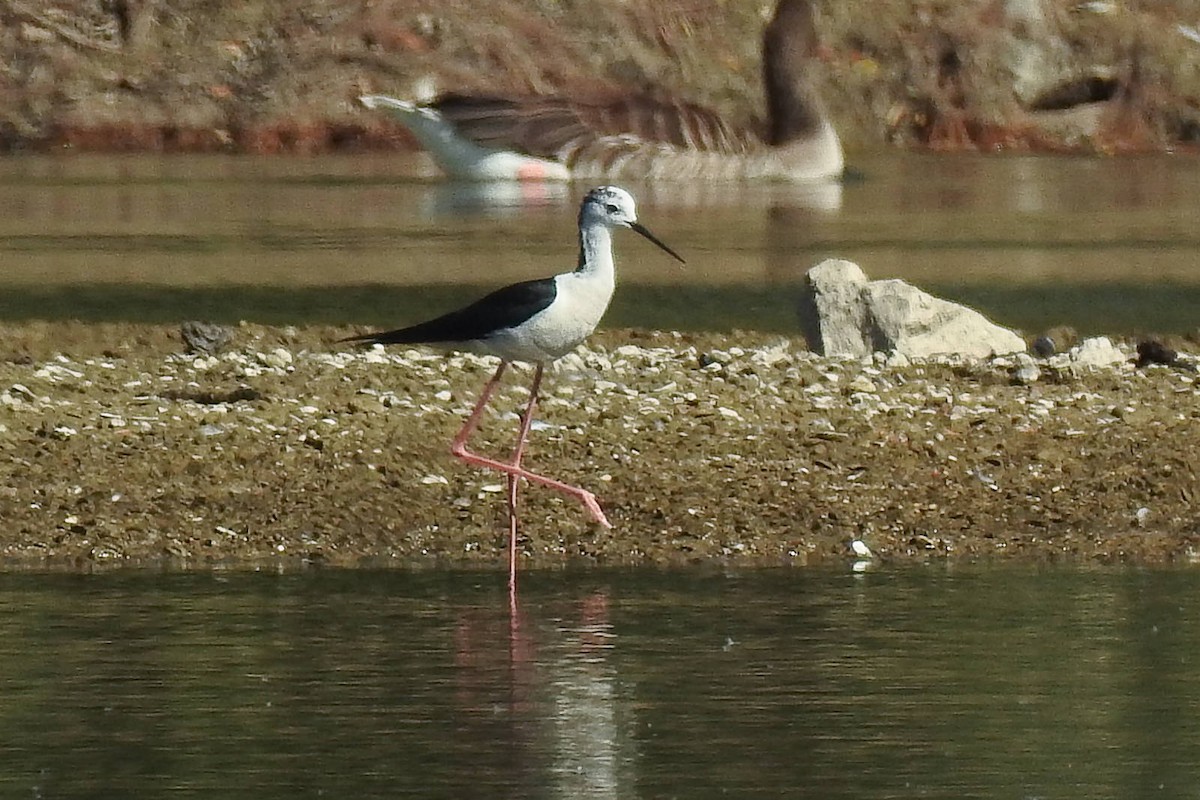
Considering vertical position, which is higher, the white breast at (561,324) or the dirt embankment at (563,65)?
the dirt embankment at (563,65)

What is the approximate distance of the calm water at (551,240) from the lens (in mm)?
15195

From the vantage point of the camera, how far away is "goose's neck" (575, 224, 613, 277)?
1035cm

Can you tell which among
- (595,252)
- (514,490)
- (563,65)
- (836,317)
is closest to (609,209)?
(595,252)

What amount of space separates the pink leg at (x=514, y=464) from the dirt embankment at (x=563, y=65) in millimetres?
15405

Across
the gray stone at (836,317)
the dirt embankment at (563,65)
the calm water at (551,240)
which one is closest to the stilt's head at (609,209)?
the gray stone at (836,317)

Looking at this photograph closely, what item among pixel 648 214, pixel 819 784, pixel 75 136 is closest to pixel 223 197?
pixel 648 214

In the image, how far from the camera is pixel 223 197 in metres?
21.1

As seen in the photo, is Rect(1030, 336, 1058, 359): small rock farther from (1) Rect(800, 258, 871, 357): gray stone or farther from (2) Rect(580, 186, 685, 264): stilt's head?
(2) Rect(580, 186, 685, 264): stilt's head

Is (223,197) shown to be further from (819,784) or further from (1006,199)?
(819,784)

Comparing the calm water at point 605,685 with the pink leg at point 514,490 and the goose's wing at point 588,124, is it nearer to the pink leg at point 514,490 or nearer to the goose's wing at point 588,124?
the pink leg at point 514,490

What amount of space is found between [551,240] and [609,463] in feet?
28.2

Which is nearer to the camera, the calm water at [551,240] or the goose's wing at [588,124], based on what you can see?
the calm water at [551,240]

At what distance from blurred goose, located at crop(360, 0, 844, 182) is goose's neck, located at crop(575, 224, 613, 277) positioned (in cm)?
1298

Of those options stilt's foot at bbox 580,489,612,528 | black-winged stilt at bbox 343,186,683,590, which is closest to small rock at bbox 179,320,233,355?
black-winged stilt at bbox 343,186,683,590
